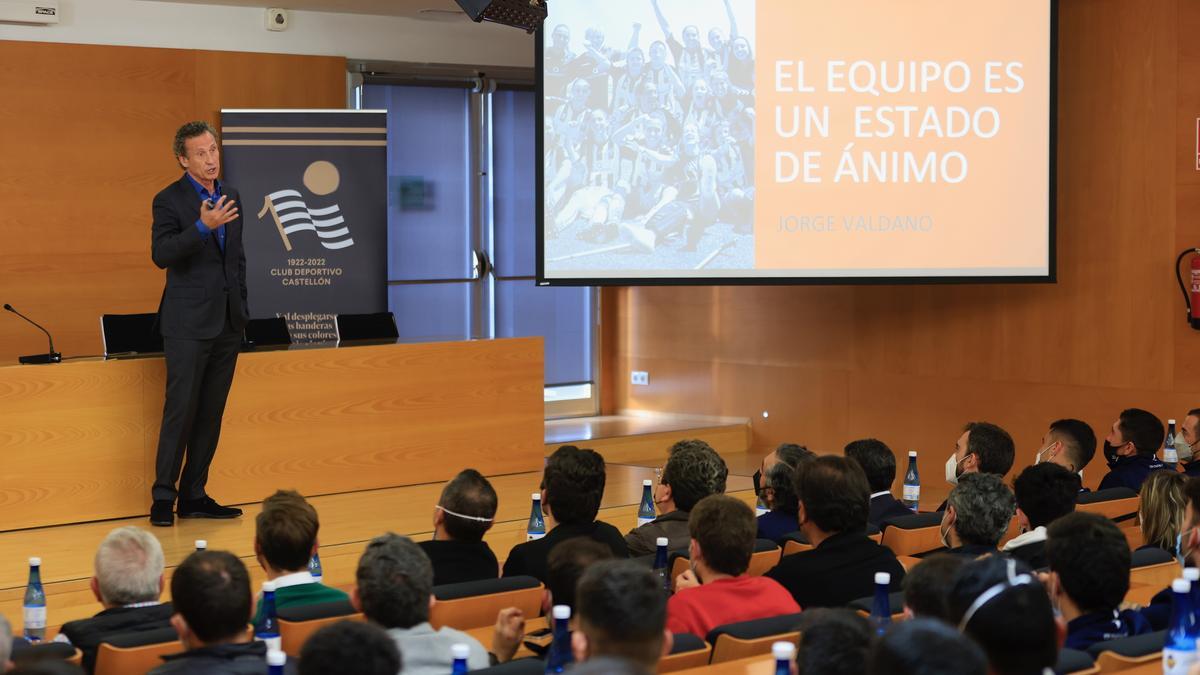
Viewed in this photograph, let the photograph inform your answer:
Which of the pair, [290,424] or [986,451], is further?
[290,424]

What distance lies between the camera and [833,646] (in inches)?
90.9

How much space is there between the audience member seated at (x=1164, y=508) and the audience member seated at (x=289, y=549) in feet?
7.69

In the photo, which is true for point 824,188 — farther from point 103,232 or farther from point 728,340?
point 103,232

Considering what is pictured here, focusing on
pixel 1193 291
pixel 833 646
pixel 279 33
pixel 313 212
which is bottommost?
pixel 833 646

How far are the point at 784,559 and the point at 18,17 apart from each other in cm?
616

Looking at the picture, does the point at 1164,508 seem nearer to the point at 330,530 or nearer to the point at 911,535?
the point at 911,535

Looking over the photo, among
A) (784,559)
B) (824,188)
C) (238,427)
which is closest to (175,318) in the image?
(238,427)

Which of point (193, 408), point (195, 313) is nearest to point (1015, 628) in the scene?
point (195, 313)

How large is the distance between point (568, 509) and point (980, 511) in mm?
1177

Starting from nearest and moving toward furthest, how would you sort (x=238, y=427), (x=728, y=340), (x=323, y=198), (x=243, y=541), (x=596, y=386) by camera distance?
(x=243, y=541) < (x=238, y=427) < (x=323, y=198) < (x=728, y=340) < (x=596, y=386)

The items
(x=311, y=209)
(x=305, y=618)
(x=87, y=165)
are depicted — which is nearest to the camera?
(x=305, y=618)

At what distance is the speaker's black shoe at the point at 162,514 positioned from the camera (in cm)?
608

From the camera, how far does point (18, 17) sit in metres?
8.08

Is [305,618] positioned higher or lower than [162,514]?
higher
